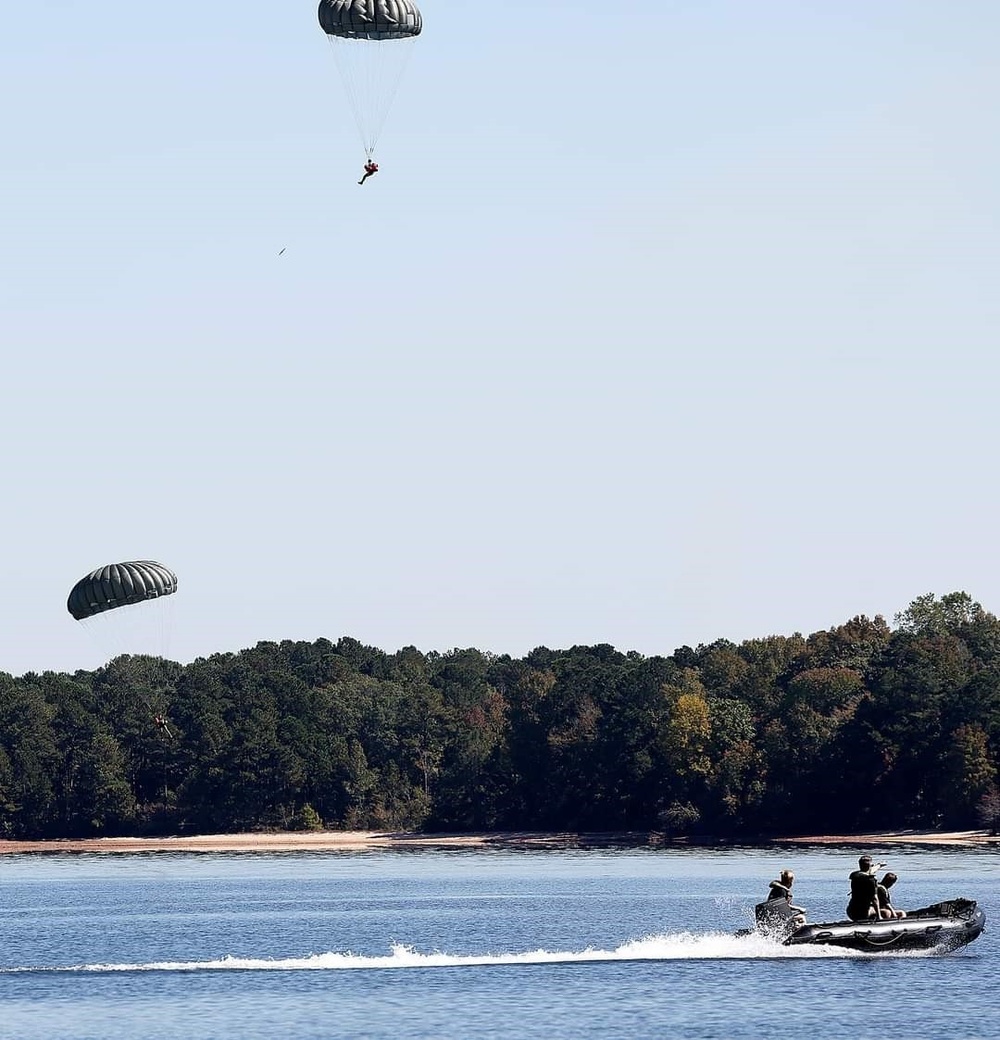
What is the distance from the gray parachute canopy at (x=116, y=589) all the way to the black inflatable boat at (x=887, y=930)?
3249cm

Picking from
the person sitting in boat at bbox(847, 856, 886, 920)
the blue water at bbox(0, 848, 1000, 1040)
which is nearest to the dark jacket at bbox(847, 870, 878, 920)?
the person sitting in boat at bbox(847, 856, 886, 920)

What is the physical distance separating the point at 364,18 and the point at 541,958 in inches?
1385

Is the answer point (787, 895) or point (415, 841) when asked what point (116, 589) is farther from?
point (415, 841)

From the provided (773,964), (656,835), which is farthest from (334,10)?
(656,835)

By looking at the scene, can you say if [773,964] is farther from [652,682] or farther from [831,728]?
[652,682]

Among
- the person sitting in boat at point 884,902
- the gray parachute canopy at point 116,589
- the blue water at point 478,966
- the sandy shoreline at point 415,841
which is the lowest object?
the blue water at point 478,966

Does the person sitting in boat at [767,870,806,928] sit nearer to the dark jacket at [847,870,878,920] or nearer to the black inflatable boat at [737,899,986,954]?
the black inflatable boat at [737,899,986,954]

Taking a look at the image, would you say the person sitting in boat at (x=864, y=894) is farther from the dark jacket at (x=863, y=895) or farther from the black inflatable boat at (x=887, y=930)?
the black inflatable boat at (x=887, y=930)

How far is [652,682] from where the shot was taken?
627ft

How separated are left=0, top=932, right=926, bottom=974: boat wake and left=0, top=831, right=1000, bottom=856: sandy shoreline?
77.5 metres

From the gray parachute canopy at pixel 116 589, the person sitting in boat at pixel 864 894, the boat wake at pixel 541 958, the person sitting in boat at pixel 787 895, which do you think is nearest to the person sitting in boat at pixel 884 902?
the person sitting in boat at pixel 864 894

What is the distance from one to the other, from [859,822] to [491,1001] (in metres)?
99.6

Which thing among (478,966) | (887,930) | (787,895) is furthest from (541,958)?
(887,930)

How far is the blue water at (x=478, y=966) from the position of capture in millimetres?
57688
